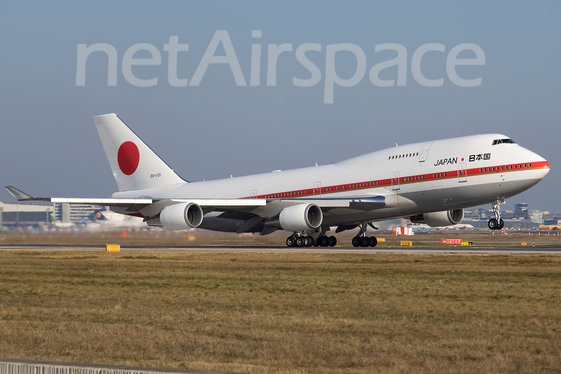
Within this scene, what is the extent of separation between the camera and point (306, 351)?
31.2ft

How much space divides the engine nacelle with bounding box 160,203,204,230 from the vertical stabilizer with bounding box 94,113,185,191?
33.2 ft

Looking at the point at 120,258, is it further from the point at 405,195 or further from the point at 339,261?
the point at 405,195

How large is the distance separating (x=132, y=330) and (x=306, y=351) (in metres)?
3.42

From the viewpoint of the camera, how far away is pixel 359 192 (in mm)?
38250

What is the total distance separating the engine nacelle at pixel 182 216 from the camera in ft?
122

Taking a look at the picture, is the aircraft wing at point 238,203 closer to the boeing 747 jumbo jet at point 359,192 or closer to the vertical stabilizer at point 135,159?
the boeing 747 jumbo jet at point 359,192

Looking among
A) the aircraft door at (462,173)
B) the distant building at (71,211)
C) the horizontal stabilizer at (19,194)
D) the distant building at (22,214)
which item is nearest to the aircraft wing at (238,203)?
the horizontal stabilizer at (19,194)

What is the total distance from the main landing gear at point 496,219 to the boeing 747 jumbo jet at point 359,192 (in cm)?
7

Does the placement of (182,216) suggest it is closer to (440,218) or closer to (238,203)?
(238,203)

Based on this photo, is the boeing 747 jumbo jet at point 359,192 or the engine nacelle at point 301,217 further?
the engine nacelle at point 301,217

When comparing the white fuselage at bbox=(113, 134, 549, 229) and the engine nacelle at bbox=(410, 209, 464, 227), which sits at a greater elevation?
the white fuselage at bbox=(113, 134, 549, 229)

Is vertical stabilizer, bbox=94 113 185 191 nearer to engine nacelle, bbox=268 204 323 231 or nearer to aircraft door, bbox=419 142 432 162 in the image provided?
engine nacelle, bbox=268 204 323 231

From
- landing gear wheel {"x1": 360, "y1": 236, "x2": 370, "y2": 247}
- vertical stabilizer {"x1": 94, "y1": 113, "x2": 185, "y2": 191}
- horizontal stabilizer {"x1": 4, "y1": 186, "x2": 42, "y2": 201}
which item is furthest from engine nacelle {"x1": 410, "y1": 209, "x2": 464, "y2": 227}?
horizontal stabilizer {"x1": 4, "y1": 186, "x2": 42, "y2": 201}

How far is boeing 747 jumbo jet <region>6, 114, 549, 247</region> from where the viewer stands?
113 feet
